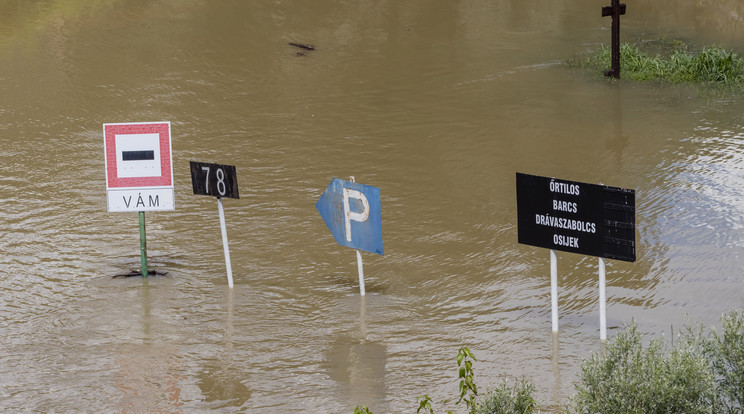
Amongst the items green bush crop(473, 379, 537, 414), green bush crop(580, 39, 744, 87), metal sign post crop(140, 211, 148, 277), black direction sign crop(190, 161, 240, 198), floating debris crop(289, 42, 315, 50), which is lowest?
green bush crop(473, 379, 537, 414)

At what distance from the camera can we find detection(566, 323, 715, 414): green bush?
6434 millimetres

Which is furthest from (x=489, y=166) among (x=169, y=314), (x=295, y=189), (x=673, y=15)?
(x=673, y=15)

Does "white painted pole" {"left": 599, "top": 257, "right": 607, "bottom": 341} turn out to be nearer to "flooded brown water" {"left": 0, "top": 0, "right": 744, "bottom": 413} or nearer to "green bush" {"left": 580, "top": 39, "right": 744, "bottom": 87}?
"flooded brown water" {"left": 0, "top": 0, "right": 744, "bottom": 413}

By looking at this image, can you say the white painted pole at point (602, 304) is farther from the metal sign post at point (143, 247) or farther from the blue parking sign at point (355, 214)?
the metal sign post at point (143, 247)

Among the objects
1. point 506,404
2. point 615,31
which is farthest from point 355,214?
point 615,31

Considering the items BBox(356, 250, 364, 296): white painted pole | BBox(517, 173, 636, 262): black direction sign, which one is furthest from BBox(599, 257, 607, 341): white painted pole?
BBox(356, 250, 364, 296): white painted pole

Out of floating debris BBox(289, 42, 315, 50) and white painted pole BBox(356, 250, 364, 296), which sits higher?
floating debris BBox(289, 42, 315, 50)

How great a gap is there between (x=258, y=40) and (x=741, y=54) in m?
9.46

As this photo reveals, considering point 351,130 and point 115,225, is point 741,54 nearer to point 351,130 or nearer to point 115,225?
point 351,130

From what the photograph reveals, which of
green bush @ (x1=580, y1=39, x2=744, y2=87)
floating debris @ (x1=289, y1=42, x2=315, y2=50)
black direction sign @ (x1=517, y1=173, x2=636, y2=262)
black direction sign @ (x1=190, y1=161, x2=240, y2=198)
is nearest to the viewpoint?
black direction sign @ (x1=517, y1=173, x2=636, y2=262)

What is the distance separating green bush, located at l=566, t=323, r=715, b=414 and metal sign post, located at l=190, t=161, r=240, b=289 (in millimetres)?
4656

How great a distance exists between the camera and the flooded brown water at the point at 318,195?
28.9ft

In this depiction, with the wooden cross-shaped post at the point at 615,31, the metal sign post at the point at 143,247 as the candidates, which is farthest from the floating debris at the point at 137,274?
the wooden cross-shaped post at the point at 615,31

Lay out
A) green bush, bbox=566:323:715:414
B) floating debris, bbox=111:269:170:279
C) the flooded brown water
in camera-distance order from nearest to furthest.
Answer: green bush, bbox=566:323:715:414
the flooded brown water
floating debris, bbox=111:269:170:279
